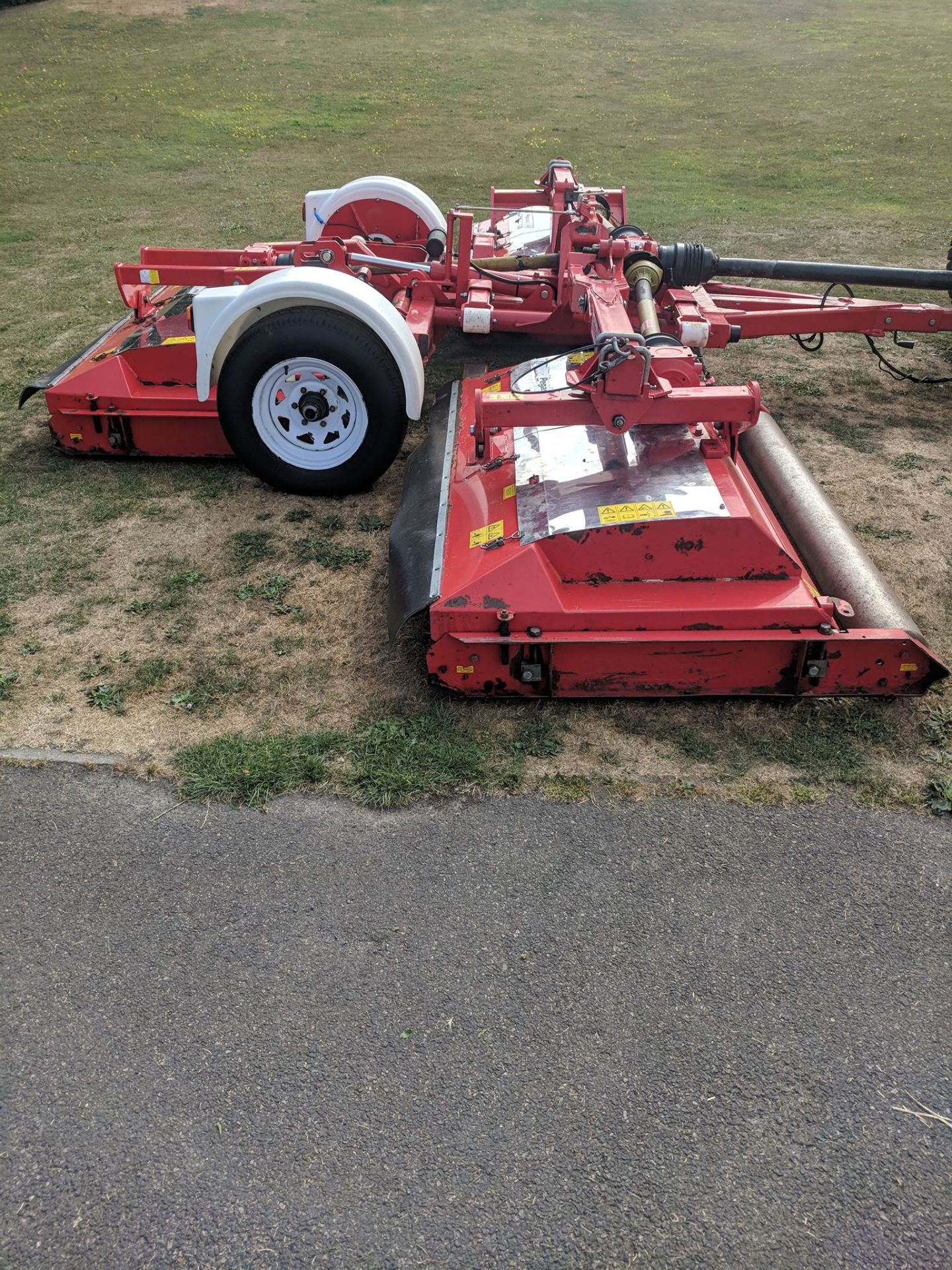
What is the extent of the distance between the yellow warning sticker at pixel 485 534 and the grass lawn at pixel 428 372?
63 centimetres

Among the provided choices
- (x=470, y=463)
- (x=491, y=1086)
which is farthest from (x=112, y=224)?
(x=491, y=1086)

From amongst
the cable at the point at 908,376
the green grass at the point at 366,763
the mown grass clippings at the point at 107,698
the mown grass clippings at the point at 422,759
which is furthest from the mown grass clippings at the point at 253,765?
the cable at the point at 908,376

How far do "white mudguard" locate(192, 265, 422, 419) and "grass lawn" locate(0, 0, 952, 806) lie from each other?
872 millimetres

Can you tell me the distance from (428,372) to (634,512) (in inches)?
163

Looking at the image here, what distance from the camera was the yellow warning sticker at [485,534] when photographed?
4.52 meters

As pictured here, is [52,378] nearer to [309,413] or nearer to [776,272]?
[309,413]

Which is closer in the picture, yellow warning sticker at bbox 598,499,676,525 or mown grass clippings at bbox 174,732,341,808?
mown grass clippings at bbox 174,732,341,808

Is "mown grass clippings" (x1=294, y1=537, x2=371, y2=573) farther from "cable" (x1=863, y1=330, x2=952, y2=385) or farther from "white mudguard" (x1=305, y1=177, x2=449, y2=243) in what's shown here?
"cable" (x1=863, y1=330, x2=952, y2=385)

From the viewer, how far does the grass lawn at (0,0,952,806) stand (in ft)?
Result: 13.9

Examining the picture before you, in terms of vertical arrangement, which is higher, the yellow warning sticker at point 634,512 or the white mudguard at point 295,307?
the white mudguard at point 295,307

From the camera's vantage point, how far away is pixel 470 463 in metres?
5.25

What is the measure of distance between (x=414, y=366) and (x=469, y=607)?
1.99m

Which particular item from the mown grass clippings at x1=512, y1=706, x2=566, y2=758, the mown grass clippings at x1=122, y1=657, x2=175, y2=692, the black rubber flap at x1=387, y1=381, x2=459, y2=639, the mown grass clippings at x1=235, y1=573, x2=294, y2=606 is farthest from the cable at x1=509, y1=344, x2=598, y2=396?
the mown grass clippings at x1=122, y1=657, x2=175, y2=692

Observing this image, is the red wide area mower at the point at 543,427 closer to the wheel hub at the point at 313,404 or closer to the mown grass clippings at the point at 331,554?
the wheel hub at the point at 313,404
